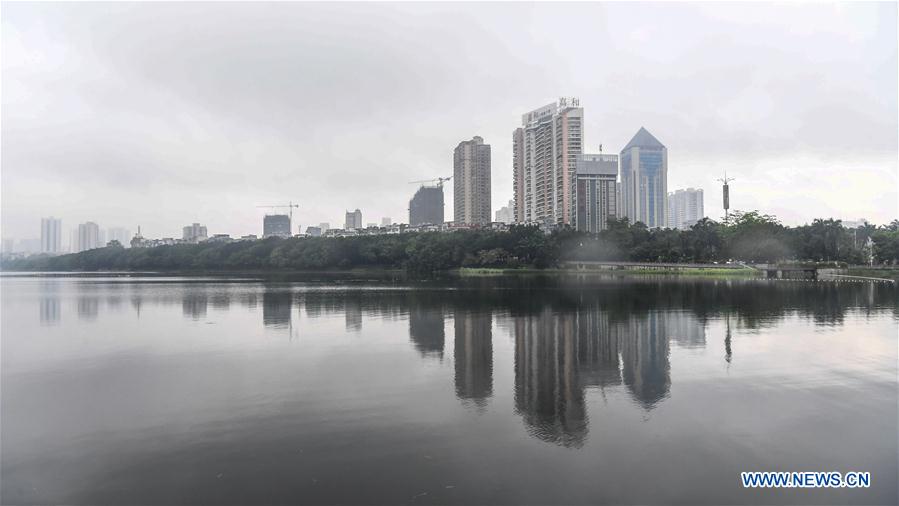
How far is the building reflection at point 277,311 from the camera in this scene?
22.7 m

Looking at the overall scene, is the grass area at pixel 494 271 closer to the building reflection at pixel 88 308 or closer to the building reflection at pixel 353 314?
the building reflection at pixel 353 314

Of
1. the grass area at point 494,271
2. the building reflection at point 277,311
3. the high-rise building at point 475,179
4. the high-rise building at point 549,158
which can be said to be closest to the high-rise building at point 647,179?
the high-rise building at point 475,179

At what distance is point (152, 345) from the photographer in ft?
57.2

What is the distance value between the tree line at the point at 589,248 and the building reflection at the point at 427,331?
5788 centimetres

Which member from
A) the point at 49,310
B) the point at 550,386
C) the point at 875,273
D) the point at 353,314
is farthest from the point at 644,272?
the point at 550,386

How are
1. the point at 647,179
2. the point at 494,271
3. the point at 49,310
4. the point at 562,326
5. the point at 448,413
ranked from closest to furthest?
the point at 448,413, the point at 562,326, the point at 49,310, the point at 494,271, the point at 647,179

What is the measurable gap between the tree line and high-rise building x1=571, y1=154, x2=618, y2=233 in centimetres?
3677

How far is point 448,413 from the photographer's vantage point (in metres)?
9.81

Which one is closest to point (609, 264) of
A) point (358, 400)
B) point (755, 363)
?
point (755, 363)

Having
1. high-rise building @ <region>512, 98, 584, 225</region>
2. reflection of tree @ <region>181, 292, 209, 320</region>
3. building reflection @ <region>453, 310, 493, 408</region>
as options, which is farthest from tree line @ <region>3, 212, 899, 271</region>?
building reflection @ <region>453, 310, 493, 408</region>

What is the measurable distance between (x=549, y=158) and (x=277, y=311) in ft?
356

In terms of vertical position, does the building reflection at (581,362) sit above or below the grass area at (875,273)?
below

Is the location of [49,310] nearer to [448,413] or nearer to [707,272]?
[448,413]

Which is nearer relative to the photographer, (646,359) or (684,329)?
(646,359)
